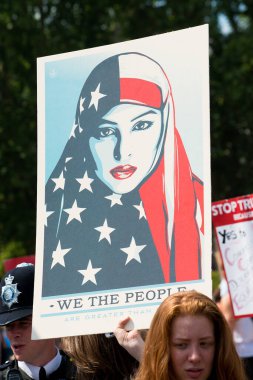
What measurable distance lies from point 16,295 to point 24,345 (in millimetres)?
214

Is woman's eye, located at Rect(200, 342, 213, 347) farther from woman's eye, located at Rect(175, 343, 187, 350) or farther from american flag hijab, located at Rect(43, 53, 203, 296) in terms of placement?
→ american flag hijab, located at Rect(43, 53, 203, 296)

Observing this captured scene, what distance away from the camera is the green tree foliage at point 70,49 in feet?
66.6

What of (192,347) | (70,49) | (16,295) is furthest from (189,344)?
(70,49)

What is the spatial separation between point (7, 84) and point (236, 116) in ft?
15.8

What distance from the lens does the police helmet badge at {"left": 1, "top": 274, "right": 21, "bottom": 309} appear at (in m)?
4.20

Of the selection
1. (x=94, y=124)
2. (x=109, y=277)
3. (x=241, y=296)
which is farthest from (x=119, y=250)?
(x=241, y=296)

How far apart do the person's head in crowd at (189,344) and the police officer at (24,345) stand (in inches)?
34.3

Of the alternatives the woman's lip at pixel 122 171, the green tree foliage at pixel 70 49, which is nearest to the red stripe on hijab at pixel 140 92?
the woman's lip at pixel 122 171

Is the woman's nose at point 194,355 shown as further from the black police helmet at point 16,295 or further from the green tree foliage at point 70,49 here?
the green tree foliage at point 70,49

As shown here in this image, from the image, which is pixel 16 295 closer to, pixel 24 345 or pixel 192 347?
pixel 24 345

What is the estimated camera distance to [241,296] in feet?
19.1

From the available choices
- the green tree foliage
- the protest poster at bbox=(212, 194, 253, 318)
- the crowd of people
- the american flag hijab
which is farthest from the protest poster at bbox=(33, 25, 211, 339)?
the green tree foliage

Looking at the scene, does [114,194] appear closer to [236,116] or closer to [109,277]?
[109,277]

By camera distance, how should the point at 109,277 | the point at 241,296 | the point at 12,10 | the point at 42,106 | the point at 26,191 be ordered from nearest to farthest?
the point at 109,277 < the point at 42,106 < the point at 241,296 < the point at 12,10 < the point at 26,191
